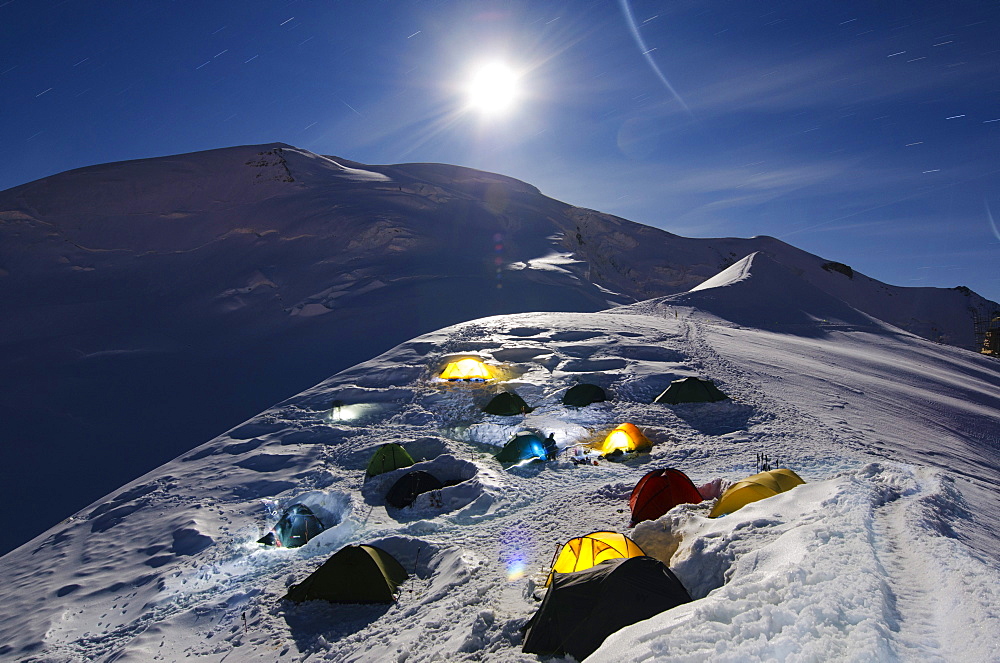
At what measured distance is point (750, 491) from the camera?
7348 millimetres

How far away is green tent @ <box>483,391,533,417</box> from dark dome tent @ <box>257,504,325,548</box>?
216 inches

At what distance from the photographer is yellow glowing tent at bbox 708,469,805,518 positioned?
730 cm

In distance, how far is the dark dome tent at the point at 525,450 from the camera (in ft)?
36.9

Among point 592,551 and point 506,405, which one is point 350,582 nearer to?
point 592,551

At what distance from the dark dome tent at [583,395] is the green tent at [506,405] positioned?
1.16 metres

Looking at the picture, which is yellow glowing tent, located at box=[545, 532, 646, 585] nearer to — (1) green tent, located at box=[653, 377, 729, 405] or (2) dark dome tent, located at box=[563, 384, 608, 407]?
(2) dark dome tent, located at box=[563, 384, 608, 407]

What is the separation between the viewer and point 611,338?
734 inches

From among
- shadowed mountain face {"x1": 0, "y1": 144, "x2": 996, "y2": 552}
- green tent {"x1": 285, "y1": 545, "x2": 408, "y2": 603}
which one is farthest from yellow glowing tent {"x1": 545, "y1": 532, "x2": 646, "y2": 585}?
shadowed mountain face {"x1": 0, "y1": 144, "x2": 996, "y2": 552}

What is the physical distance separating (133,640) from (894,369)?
21.3 meters

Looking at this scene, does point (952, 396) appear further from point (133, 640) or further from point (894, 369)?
point (133, 640)

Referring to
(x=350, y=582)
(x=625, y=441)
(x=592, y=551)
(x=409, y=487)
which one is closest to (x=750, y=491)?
(x=592, y=551)

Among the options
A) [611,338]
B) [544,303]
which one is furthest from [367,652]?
[544,303]

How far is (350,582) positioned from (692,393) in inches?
393

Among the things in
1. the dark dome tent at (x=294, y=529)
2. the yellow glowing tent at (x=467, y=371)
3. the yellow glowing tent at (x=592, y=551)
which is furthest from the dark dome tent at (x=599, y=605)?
the yellow glowing tent at (x=467, y=371)
